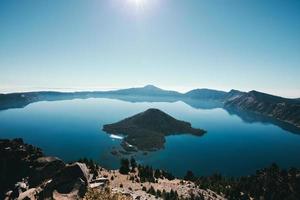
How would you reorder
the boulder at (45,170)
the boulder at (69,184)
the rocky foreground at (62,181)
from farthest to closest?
the boulder at (45,170)
the rocky foreground at (62,181)
the boulder at (69,184)

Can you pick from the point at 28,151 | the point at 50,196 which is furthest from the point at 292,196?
the point at 28,151

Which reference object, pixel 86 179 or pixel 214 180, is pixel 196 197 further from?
pixel 214 180

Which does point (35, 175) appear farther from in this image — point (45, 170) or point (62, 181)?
point (62, 181)

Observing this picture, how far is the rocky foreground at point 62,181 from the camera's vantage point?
75188 millimetres

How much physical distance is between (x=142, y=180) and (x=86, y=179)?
5545 cm

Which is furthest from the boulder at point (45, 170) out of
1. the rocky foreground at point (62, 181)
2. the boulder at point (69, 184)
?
the boulder at point (69, 184)

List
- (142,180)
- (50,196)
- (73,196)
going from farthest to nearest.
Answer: (142,180)
(50,196)
(73,196)

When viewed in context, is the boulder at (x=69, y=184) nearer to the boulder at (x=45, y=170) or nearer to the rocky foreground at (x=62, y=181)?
the rocky foreground at (x=62, y=181)

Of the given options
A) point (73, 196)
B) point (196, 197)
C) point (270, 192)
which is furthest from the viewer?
point (270, 192)

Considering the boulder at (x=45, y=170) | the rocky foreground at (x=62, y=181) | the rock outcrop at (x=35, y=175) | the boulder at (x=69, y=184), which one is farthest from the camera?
the boulder at (x=45, y=170)

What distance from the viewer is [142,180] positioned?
130 m

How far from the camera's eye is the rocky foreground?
247 ft

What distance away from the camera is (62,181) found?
254ft

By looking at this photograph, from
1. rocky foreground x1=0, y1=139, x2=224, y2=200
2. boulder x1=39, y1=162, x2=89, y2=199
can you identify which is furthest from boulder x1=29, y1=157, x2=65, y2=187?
boulder x1=39, y1=162, x2=89, y2=199
